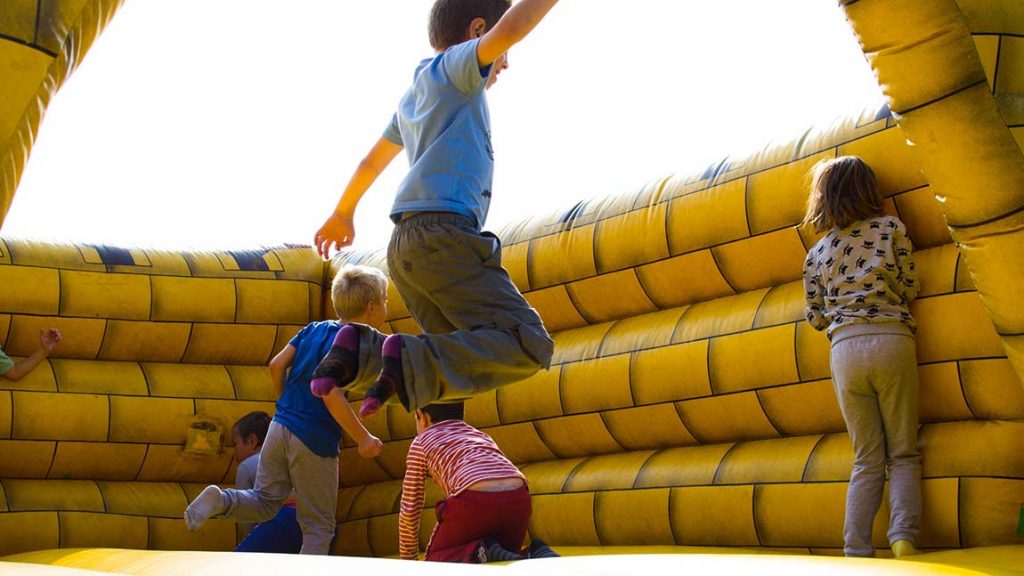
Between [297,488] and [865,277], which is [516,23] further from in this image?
[297,488]

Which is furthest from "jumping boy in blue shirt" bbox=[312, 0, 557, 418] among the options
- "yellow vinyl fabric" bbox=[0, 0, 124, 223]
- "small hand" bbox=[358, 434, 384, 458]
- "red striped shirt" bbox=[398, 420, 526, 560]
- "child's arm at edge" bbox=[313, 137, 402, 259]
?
"small hand" bbox=[358, 434, 384, 458]

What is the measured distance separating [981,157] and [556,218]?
161 centimetres

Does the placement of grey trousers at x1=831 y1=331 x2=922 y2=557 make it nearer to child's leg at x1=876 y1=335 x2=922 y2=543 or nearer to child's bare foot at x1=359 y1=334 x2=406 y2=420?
child's leg at x1=876 y1=335 x2=922 y2=543

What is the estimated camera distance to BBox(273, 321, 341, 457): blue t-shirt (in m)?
2.54

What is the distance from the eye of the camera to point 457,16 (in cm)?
174

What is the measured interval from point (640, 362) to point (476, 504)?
750mm

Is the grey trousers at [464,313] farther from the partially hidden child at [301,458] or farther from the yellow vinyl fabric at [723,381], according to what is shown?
the partially hidden child at [301,458]

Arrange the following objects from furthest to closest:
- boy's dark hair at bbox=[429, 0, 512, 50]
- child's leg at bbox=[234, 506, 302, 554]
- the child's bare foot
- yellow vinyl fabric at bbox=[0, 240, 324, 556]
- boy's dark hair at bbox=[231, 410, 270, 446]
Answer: boy's dark hair at bbox=[231, 410, 270, 446], yellow vinyl fabric at bbox=[0, 240, 324, 556], child's leg at bbox=[234, 506, 302, 554], boy's dark hair at bbox=[429, 0, 512, 50], the child's bare foot

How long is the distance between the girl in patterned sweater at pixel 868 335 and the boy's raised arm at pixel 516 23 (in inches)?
34.2

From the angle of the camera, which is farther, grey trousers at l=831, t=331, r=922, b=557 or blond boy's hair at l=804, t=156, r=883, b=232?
blond boy's hair at l=804, t=156, r=883, b=232

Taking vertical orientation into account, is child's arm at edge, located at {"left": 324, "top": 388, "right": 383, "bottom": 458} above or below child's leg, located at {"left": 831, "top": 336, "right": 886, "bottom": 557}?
above

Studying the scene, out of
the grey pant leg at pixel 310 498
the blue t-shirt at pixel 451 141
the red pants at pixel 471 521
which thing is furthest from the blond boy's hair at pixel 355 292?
the blue t-shirt at pixel 451 141

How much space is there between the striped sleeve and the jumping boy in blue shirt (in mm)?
499

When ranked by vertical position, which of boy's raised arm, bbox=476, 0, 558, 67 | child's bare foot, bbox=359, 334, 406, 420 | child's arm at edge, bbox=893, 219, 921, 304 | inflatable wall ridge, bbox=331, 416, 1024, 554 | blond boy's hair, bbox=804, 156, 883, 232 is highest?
boy's raised arm, bbox=476, 0, 558, 67
